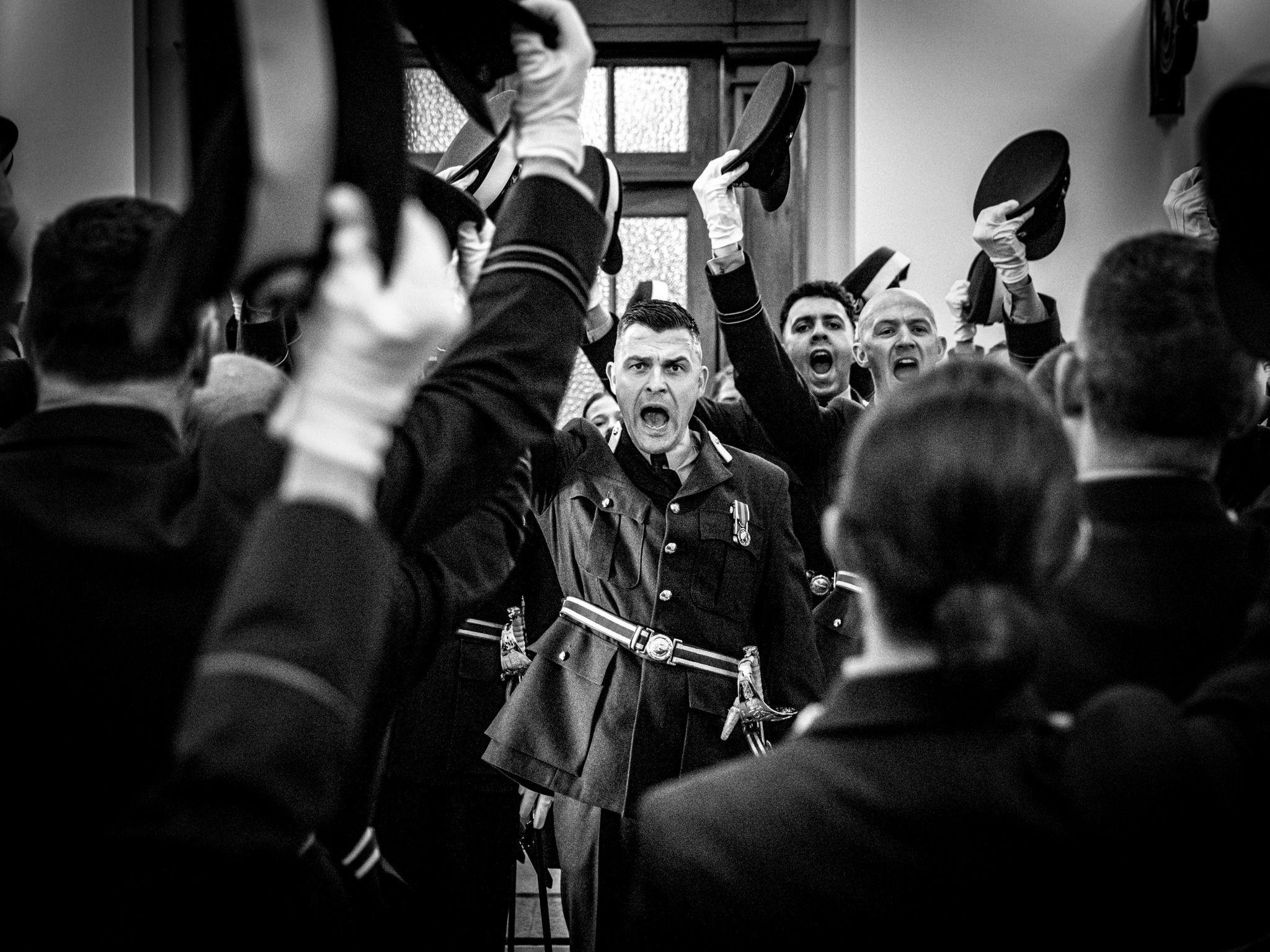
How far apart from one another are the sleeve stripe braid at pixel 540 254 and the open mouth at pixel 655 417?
51.5 inches

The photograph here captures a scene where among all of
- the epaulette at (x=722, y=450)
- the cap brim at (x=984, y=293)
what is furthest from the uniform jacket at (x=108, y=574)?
the cap brim at (x=984, y=293)

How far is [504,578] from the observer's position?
1.46 m

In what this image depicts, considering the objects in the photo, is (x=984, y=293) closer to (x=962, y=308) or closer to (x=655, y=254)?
(x=962, y=308)

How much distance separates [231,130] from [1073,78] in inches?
188

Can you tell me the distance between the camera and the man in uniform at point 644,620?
2447 millimetres

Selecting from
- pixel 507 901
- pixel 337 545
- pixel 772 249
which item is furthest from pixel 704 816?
pixel 772 249

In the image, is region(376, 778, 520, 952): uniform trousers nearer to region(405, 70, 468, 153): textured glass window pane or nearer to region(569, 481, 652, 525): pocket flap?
region(569, 481, 652, 525): pocket flap

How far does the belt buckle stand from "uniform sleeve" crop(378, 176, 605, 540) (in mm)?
1151

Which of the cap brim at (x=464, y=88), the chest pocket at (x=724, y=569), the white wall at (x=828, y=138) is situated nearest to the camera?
the cap brim at (x=464, y=88)

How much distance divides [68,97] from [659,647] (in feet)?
11.6

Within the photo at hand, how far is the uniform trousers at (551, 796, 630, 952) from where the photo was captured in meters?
2.42

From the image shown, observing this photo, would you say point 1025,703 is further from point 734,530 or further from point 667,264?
point 667,264

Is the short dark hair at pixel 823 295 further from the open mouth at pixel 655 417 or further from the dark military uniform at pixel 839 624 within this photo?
the open mouth at pixel 655 417

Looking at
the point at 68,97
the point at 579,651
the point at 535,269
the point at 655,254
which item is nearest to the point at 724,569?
the point at 579,651
